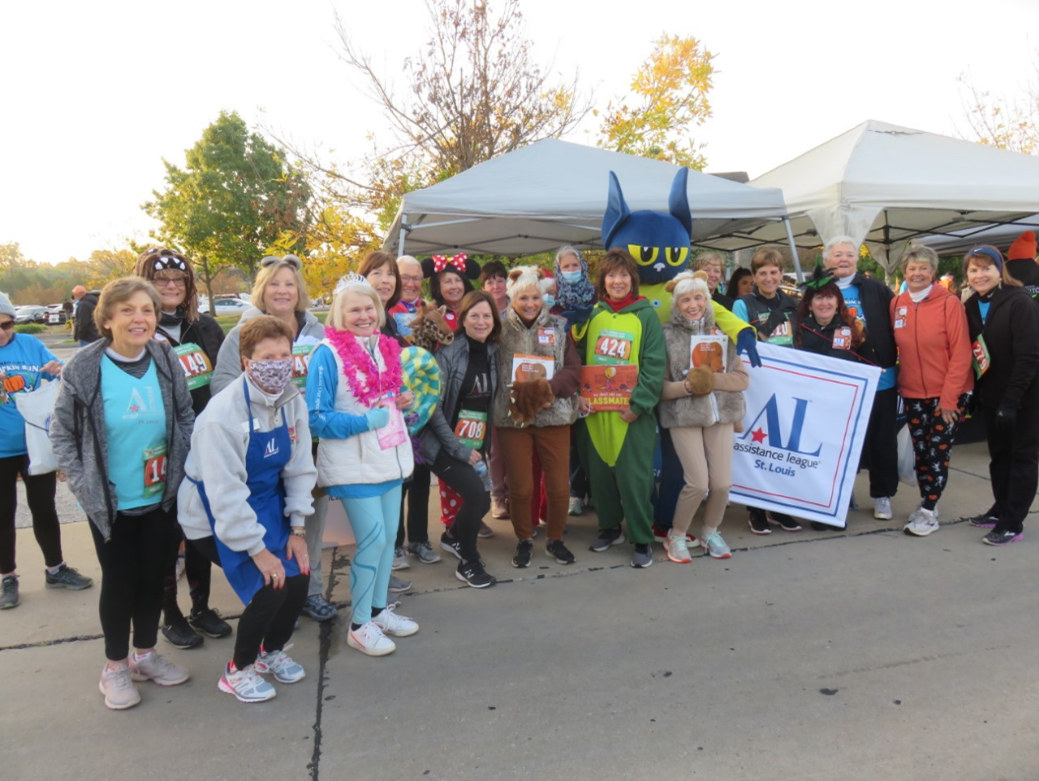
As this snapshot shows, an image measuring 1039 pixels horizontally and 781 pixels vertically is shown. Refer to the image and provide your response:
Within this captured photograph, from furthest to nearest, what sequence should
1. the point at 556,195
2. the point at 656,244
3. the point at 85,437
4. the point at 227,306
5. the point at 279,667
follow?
1. the point at 227,306
2. the point at 556,195
3. the point at 656,244
4. the point at 279,667
5. the point at 85,437

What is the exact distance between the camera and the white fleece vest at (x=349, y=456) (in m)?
3.04

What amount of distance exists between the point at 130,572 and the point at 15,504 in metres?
1.41

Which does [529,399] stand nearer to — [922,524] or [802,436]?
[802,436]

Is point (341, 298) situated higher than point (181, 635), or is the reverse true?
point (341, 298)

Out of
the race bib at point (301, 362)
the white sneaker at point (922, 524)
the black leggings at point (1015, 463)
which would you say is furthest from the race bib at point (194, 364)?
the black leggings at point (1015, 463)

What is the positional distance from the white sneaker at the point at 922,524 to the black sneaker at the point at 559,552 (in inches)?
89.2

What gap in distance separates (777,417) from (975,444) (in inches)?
149

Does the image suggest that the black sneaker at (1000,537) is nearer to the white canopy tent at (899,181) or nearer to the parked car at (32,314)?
the white canopy tent at (899,181)

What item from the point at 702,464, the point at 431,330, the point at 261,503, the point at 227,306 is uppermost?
the point at 227,306

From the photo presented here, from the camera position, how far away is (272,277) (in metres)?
3.27

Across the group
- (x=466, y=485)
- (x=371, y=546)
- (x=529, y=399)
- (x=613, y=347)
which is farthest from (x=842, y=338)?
(x=371, y=546)

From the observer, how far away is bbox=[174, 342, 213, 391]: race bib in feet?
10.8

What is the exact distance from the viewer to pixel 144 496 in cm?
270

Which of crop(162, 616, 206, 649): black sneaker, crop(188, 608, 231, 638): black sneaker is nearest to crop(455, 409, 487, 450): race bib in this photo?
crop(188, 608, 231, 638): black sneaker
